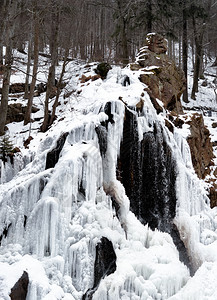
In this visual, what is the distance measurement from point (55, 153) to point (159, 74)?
448 centimetres

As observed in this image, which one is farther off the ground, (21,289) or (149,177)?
(149,177)

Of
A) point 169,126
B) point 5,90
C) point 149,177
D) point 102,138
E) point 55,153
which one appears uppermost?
point 5,90

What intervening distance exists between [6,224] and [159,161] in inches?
141

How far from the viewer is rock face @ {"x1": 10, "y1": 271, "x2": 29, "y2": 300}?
3.85 meters

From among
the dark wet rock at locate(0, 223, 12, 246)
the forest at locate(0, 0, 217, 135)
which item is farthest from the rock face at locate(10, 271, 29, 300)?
the forest at locate(0, 0, 217, 135)

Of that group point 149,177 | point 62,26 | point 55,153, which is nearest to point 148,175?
point 149,177

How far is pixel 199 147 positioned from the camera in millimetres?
8430

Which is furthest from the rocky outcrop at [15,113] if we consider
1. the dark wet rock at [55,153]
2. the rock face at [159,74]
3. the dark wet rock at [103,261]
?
the dark wet rock at [103,261]

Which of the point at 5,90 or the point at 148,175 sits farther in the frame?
the point at 5,90

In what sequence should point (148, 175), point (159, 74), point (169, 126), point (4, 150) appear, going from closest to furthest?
1. point (148, 175)
2. point (4, 150)
3. point (169, 126)
4. point (159, 74)

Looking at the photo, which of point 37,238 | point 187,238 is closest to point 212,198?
point 187,238

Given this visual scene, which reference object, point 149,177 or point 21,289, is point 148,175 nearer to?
point 149,177

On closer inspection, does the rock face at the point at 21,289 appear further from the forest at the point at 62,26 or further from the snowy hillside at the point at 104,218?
the forest at the point at 62,26

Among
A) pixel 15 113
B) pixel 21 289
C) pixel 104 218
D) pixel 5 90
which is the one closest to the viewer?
pixel 21 289
